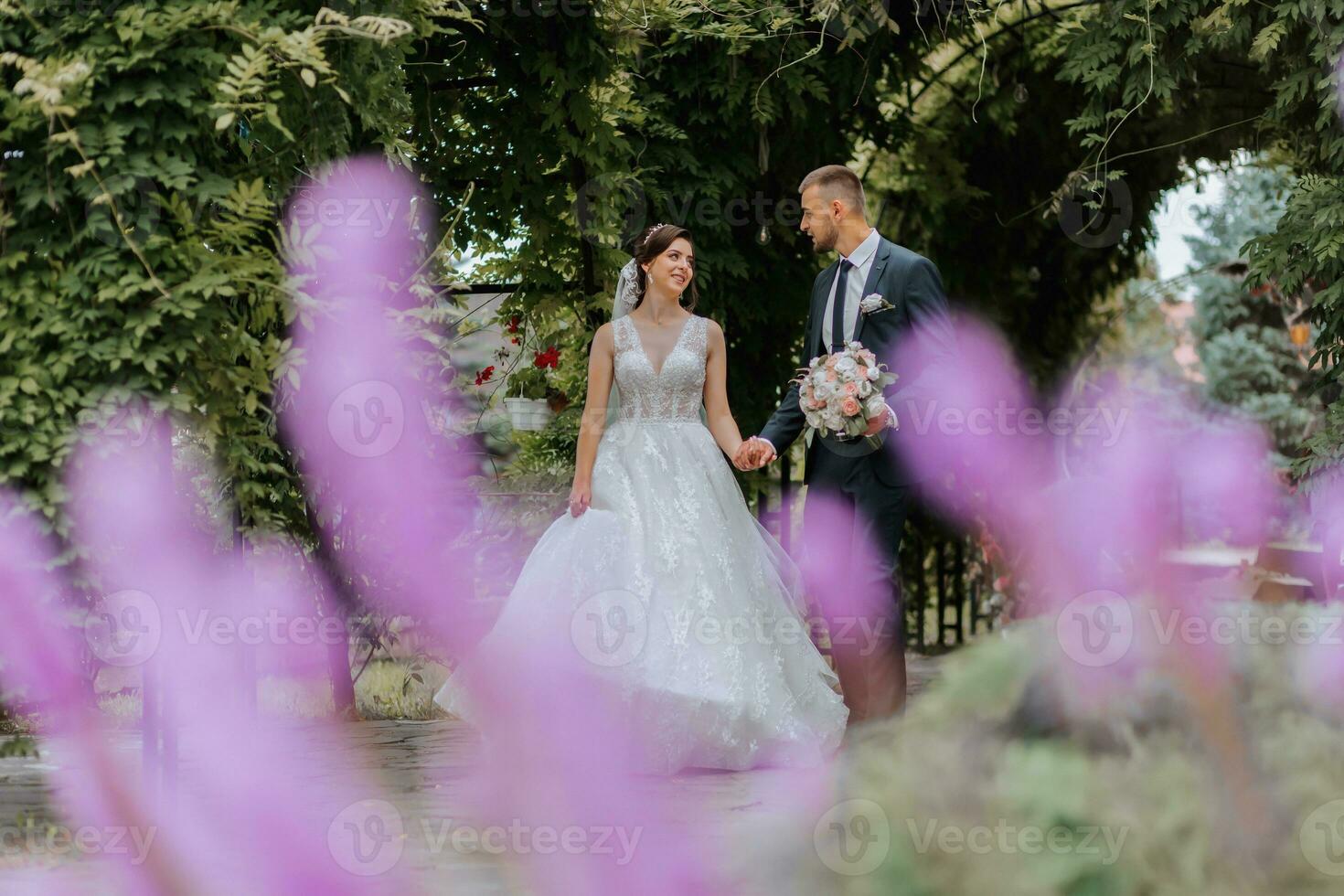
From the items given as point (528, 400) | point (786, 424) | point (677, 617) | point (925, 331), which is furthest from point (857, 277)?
point (528, 400)

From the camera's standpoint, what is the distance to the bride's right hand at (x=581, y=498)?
17.7ft

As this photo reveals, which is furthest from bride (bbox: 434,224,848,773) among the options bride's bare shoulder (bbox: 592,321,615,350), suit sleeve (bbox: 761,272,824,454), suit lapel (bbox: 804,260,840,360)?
suit lapel (bbox: 804,260,840,360)

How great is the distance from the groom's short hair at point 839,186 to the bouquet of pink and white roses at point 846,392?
617 millimetres

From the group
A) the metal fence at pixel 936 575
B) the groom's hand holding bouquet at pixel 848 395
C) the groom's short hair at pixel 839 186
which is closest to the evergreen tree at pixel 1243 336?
the metal fence at pixel 936 575

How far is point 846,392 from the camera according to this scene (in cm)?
495

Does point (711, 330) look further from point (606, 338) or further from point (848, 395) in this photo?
point (848, 395)

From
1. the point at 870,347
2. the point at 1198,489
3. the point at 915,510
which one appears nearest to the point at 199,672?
the point at 870,347

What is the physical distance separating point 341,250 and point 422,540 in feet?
11.6

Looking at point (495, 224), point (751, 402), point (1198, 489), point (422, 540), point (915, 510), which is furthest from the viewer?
point (915, 510)

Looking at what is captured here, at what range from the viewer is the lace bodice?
553 cm

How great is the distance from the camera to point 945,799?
219 cm

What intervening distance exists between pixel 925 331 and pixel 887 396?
28 centimetres

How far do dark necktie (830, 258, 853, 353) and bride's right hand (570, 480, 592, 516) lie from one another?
1.05 metres

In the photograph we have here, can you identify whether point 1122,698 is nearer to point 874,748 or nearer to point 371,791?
point 874,748
